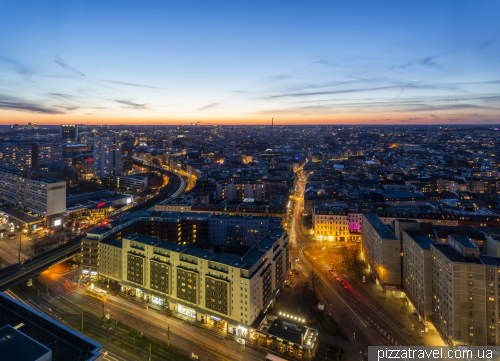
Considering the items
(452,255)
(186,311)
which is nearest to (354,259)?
(452,255)

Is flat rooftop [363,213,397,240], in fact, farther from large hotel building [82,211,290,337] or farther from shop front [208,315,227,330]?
shop front [208,315,227,330]

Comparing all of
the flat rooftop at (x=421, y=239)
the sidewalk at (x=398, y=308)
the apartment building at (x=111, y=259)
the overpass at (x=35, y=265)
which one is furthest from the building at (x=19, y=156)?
the flat rooftop at (x=421, y=239)

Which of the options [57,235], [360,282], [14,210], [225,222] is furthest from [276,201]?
[14,210]

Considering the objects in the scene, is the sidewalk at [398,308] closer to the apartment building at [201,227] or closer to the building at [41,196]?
the apartment building at [201,227]

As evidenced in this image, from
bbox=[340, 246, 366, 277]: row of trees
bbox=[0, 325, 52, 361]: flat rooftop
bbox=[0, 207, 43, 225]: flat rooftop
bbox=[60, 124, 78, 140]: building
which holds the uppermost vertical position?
bbox=[60, 124, 78, 140]: building

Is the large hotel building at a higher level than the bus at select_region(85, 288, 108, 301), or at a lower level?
higher

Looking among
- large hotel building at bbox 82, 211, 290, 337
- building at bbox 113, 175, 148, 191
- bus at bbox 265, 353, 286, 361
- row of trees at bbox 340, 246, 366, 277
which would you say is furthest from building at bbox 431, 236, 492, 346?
building at bbox 113, 175, 148, 191
